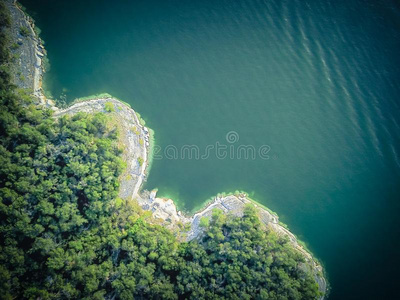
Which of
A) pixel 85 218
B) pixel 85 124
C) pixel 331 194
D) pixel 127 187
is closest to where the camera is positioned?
pixel 85 218

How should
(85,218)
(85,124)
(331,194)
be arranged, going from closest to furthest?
1. (85,218)
2. (85,124)
3. (331,194)

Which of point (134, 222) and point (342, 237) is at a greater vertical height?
point (134, 222)

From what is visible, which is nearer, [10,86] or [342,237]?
[10,86]

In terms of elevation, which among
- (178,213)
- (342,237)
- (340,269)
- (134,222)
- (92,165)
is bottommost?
(340,269)

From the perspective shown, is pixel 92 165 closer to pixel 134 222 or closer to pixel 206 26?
pixel 134 222

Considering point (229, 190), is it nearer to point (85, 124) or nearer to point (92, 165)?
point (92, 165)

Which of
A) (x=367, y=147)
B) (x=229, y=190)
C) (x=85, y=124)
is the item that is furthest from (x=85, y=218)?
(x=367, y=147)
